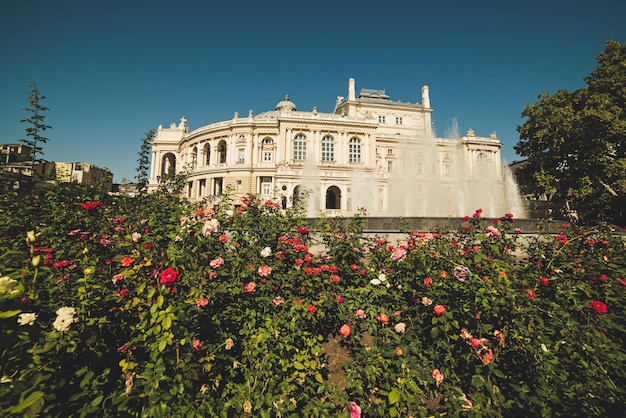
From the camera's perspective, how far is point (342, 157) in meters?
35.2

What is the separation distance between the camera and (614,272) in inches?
124

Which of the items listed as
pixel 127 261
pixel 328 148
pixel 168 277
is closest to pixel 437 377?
pixel 168 277

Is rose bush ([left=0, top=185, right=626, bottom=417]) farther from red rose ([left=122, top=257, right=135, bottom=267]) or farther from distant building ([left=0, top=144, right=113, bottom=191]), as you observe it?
distant building ([left=0, top=144, right=113, bottom=191])

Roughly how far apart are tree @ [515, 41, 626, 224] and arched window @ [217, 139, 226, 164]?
1427 inches

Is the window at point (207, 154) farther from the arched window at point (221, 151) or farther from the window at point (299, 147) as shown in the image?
the window at point (299, 147)

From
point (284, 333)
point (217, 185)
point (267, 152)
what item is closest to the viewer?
point (284, 333)

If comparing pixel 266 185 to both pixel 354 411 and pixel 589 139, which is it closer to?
pixel 589 139

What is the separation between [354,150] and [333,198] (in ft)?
22.7

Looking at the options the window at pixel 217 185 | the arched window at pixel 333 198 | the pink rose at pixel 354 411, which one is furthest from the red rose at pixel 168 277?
the window at pixel 217 185

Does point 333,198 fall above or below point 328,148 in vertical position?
below

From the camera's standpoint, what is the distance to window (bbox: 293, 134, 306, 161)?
34.9 metres

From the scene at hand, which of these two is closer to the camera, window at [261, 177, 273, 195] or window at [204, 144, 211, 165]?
window at [261, 177, 273, 195]

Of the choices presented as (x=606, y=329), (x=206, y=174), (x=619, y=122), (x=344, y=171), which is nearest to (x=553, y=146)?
(x=619, y=122)

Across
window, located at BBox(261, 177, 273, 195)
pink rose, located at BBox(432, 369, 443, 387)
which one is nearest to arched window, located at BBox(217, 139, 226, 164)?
window, located at BBox(261, 177, 273, 195)
